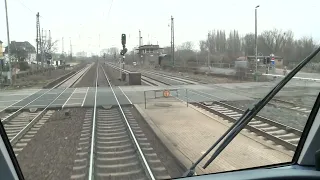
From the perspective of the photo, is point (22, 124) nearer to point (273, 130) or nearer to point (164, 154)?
point (164, 154)

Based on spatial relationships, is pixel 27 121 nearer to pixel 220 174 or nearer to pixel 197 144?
pixel 197 144

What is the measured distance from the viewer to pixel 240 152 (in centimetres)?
605

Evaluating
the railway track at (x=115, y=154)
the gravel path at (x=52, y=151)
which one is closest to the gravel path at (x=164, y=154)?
the railway track at (x=115, y=154)

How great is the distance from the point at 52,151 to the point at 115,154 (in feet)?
4.54

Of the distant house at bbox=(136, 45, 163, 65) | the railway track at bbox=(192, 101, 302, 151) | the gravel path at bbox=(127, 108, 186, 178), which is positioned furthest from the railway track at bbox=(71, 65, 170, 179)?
the distant house at bbox=(136, 45, 163, 65)

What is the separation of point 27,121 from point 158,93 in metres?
9.26

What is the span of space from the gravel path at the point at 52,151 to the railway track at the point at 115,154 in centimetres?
20

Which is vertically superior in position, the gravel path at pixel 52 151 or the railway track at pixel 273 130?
the railway track at pixel 273 130

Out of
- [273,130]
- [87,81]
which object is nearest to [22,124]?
[273,130]

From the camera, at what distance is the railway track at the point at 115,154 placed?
17.3 ft

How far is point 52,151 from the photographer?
662cm

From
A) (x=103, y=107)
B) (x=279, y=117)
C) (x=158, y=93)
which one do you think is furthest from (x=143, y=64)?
(x=279, y=117)

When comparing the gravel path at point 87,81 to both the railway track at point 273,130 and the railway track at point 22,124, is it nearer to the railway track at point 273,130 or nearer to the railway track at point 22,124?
the railway track at point 22,124

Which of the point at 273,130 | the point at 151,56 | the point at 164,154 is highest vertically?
the point at 151,56
